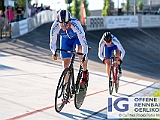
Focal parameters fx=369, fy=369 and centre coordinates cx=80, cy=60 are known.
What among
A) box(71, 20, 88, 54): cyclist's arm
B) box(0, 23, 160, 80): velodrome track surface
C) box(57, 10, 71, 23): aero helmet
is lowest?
box(0, 23, 160, 80): velodrome track surface

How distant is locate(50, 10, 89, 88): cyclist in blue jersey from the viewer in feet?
21.8

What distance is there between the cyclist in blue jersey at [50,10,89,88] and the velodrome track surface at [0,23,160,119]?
1745 mm

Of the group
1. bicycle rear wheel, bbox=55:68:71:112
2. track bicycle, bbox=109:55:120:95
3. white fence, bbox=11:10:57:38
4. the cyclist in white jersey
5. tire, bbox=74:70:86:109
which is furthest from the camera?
white fence, bbox=11:10:57:38

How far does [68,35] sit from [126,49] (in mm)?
16976

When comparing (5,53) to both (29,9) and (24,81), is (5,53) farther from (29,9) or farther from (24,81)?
(29,9)

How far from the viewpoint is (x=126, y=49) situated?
23.8m

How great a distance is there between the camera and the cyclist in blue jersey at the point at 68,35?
21.8ft

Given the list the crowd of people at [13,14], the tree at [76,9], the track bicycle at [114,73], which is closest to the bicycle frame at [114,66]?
the track bicycle at [114,73]

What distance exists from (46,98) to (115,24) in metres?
25.0

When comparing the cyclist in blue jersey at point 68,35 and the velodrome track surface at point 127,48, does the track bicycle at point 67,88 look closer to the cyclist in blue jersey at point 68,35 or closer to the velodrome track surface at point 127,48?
the cyclist in blue jersey at point 68,35

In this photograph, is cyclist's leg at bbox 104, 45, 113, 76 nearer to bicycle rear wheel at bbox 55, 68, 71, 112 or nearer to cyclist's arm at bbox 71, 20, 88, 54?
cyclist's arm at bbox 71, 20, 88, 54

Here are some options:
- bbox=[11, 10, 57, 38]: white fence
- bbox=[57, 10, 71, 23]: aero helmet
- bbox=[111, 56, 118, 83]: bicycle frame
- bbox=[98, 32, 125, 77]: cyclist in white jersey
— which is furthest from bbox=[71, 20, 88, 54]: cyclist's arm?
bbox=[11, 10, 57, 38]: white fence

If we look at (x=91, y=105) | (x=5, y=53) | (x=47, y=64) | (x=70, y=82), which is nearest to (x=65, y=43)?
(x=70, y=82)

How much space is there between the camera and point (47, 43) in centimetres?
2166
